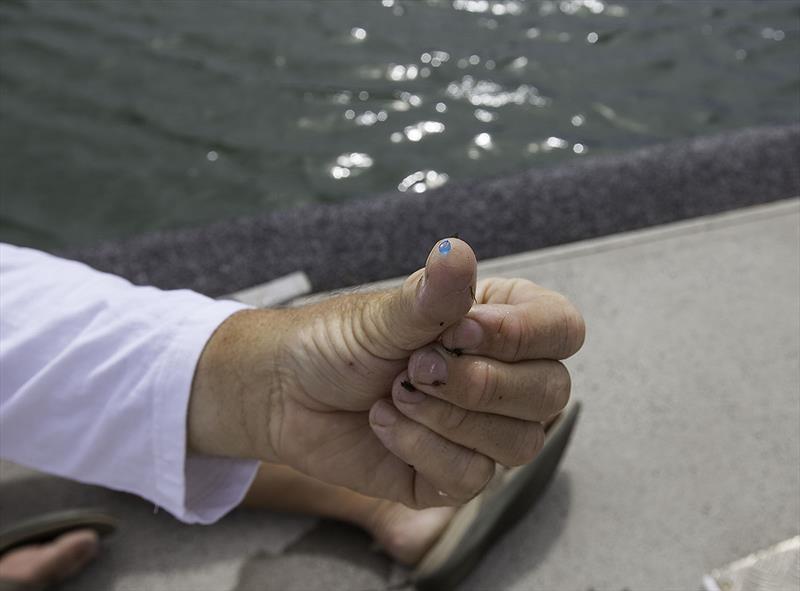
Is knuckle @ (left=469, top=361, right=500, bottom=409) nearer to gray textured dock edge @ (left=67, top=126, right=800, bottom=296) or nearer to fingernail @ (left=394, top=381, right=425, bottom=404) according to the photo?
fingernail @ (left=394, top=381, right=425, bottom=404)

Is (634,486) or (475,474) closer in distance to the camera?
(475,474)

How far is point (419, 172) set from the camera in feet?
6.83

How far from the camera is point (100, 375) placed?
39.1 inches

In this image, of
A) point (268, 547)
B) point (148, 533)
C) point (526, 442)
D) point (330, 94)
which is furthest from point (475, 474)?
point (330, 94)

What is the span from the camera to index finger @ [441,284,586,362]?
829mm

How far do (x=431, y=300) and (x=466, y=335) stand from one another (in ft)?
0.31

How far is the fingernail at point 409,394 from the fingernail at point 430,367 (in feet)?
0.11

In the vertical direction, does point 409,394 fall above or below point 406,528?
above

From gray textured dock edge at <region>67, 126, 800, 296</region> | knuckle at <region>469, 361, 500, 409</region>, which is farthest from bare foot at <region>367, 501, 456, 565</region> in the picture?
gray textured dock edge at <region>67, 126, 800, 296</region>

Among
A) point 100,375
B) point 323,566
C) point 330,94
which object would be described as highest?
point 100,375

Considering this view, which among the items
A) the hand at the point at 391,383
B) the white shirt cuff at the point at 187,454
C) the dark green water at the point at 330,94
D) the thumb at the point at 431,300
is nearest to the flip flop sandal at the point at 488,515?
the hand at the point at 391,383

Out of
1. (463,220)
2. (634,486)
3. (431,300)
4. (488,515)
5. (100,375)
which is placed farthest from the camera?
(463,220)

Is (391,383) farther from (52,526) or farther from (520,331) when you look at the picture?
(52,526)

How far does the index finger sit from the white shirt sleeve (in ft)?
1.13
